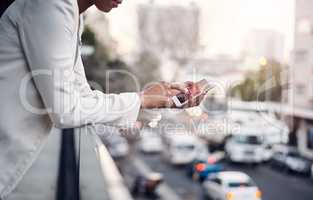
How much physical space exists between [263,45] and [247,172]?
240cm

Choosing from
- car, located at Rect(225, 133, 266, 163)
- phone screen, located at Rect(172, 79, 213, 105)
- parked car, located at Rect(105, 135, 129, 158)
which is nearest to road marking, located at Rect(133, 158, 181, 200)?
parked car, located at Rect(105, 135, 129, 158)

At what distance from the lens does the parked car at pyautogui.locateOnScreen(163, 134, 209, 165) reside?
9.01m

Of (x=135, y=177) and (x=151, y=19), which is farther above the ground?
(x=151, y=19)

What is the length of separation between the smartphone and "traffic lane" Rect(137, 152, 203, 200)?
7313 millimetres

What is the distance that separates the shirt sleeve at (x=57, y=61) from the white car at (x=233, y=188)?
5052 mm

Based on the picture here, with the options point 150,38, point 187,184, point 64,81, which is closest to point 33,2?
point 64,81

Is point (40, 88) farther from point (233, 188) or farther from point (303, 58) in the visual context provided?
point (303, 58)

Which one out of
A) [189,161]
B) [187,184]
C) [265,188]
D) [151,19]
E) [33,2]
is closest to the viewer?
[33,2]

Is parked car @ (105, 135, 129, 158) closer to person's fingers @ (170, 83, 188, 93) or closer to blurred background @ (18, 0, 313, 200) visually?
blurred background @ (18, 0, 313, 200)

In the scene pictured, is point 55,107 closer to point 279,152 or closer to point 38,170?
point 38,170

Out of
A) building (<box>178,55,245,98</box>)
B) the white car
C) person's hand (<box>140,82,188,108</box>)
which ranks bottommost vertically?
the white car

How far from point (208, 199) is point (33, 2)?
22.2ft

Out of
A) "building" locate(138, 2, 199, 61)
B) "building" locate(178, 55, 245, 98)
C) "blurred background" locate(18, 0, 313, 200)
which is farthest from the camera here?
"building" locate(138, 2, 199, 61)

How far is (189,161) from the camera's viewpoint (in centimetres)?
922
